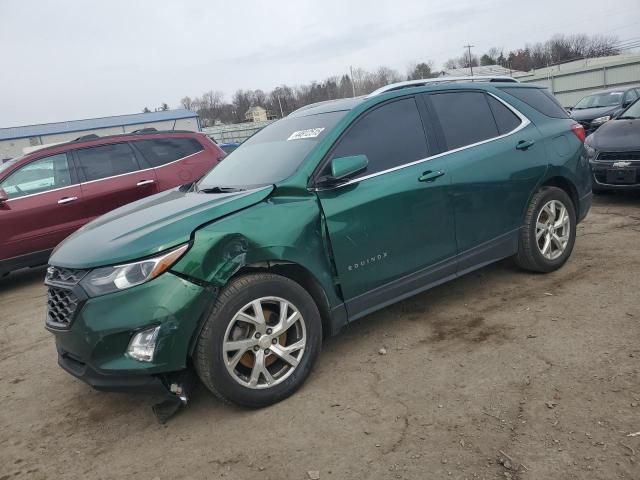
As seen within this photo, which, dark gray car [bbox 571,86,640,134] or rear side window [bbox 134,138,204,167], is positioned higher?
rear side window [bbox 134,138,204,167]

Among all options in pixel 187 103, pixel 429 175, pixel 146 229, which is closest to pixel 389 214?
pixel 429 175

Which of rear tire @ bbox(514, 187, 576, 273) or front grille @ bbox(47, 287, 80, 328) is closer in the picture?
front grille @ bbox(47, 287, 80, 328)

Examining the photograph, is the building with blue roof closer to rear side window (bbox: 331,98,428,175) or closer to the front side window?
the front side window

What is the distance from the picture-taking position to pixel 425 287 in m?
3.83

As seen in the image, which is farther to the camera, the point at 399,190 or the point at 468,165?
the point at 468,165

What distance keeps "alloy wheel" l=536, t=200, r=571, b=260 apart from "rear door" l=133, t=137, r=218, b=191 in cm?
474

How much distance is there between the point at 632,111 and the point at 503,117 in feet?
16.0

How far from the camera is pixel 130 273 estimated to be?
2.75 meters

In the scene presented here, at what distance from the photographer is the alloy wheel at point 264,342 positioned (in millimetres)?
2900

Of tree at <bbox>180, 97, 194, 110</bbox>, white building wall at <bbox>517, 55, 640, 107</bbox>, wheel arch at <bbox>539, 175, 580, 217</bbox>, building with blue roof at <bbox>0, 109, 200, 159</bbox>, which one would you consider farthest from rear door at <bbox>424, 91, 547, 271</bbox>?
tree at <bbox>180, 97, 194, 110</bbox>

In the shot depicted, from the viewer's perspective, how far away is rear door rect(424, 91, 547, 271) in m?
3.97

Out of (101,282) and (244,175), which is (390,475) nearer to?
(101,282)

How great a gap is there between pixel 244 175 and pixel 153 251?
1212 mm

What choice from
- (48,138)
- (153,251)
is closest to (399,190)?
(153,251)
